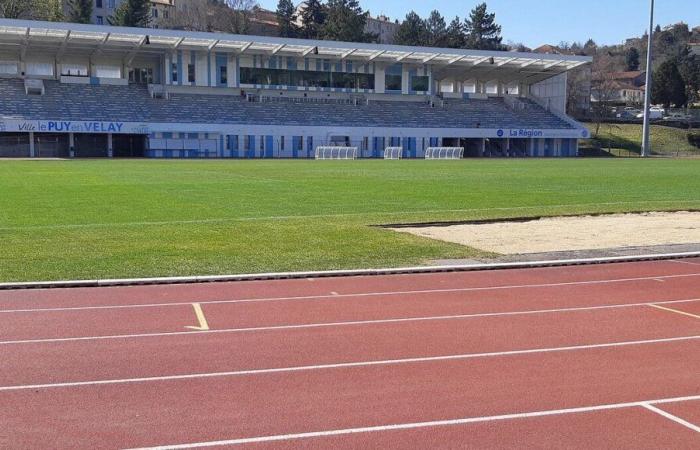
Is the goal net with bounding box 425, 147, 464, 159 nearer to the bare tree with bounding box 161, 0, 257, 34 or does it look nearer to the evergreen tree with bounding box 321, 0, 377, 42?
the evergreen tree with bounding box 321, 0, 377, 42

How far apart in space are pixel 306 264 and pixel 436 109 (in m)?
65.4

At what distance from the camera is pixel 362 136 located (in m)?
68.0

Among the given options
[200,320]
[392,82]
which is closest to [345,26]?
[392,82]

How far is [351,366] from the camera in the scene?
7195mm

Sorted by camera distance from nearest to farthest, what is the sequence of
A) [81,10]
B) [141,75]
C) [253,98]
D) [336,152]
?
[336,152]
[253,98]
[141,75]
[81,10]

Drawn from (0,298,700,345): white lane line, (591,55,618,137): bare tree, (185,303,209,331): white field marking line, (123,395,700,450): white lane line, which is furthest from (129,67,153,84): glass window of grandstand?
(123,395,700,450): white lane line

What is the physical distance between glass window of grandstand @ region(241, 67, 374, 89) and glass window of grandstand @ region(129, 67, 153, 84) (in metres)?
8.68

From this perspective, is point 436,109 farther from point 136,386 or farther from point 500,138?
point 136,386

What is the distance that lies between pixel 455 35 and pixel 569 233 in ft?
329

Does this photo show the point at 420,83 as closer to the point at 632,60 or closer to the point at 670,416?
the point at 670,416

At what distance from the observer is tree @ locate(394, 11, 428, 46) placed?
109 m

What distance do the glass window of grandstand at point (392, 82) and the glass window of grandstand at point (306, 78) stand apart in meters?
1.84

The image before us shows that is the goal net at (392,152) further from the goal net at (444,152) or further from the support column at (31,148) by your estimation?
the support column at (31,148)

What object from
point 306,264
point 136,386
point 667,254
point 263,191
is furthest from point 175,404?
point 263,191
